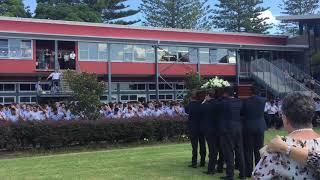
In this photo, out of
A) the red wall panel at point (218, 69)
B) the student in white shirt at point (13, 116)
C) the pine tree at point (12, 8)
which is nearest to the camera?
the student in white shirt at point (13, 116)

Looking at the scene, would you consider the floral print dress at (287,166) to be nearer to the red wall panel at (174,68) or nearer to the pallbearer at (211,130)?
the pallbearer at (211,130)

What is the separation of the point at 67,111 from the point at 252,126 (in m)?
12.2

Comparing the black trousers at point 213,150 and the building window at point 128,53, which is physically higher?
the building window at point 128,53

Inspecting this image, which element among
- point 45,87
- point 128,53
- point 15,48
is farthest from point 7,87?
point 128,53

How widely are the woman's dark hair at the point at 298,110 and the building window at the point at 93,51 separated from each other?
37.0 m

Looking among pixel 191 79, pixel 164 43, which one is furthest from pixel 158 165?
pixel 164 43

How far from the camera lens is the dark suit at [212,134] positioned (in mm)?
11938

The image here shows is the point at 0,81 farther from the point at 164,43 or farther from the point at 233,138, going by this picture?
the point at 233,138

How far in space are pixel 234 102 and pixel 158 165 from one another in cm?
313

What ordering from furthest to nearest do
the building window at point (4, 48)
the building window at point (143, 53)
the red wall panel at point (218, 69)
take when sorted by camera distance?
the red wall panel at point (218, 69)
the building window at point (143, 53)
the building window at point (4, 48)

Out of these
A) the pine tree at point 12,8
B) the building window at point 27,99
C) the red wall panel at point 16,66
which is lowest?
the building window at point 27,99

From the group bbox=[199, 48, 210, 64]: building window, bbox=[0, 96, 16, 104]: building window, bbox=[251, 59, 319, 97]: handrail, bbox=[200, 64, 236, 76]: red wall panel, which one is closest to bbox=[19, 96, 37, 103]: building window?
bbox=[0, 96, 16, 104]: building window

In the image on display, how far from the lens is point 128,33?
43906 mm

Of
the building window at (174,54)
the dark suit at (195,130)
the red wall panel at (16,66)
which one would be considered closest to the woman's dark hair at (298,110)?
the dark suit at (195,130)
